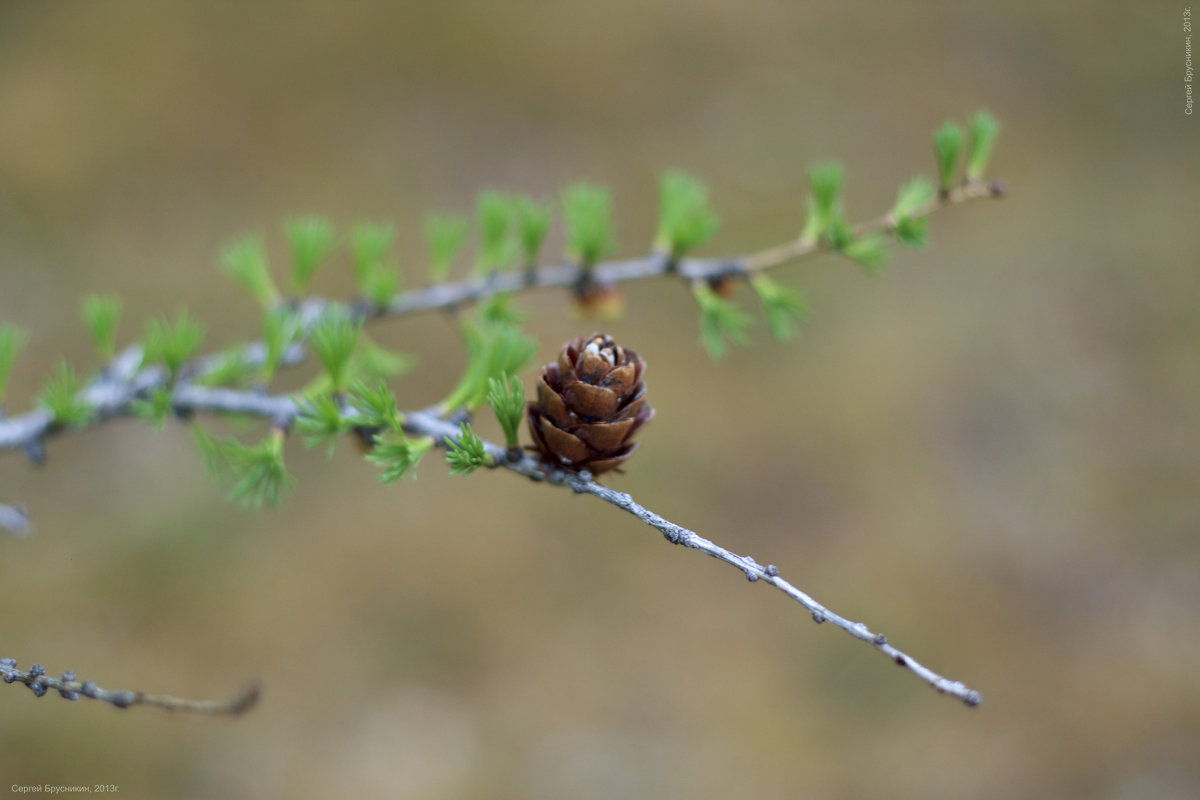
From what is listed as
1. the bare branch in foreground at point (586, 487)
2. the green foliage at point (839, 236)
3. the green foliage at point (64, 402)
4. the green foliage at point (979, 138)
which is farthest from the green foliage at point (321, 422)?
the green foliage at point (979, 138)

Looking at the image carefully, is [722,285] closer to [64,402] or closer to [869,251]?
[869,251]

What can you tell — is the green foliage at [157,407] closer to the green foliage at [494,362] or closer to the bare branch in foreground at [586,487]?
the bare branch in foreground at [586,487]

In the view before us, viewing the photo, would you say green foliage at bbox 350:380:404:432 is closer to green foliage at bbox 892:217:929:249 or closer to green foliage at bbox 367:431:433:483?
green foliage at bbox 367:431:433:483

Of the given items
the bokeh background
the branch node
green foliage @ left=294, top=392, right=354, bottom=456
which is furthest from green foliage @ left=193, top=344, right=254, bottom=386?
the bokeh background

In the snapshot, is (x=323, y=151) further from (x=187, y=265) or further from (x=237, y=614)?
(x=237, y=614)

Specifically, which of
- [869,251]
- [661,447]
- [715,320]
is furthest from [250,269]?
[661,447]

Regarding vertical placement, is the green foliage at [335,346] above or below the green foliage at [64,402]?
above
